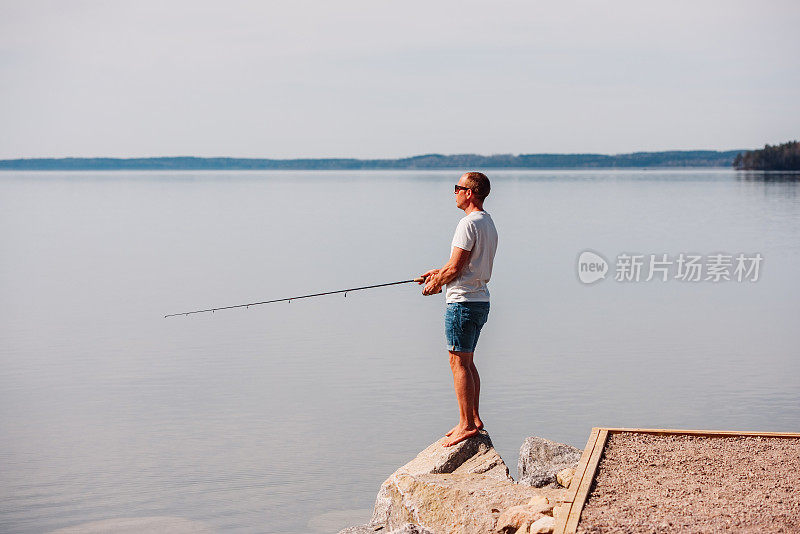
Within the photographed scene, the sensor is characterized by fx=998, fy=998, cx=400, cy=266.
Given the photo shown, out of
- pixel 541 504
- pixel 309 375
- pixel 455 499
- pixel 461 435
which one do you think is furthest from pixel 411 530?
pixel 309 375

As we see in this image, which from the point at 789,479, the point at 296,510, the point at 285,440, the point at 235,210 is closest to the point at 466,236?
the point at 789,479

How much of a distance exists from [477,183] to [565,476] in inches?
66.7

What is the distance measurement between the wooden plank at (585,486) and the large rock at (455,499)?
0.66 ft

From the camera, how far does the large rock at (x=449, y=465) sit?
557 centimetres

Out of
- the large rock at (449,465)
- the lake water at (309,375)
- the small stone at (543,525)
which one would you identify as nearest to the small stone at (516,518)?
the small stone at (543,525)

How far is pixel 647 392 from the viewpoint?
9.41m

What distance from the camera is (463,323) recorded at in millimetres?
5590

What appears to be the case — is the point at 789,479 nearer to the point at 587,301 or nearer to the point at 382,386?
the point at 382,386

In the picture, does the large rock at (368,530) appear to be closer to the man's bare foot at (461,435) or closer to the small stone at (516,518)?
the man's bare foot at (461,435)

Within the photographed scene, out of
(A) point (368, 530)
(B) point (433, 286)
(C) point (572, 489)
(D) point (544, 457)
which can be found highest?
(B) point (433, 286)

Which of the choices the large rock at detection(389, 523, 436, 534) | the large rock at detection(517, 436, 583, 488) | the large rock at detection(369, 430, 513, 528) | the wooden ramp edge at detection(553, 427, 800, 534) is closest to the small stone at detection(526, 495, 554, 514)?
the wooden ramp edge at detection(553, 427, 800, 534)

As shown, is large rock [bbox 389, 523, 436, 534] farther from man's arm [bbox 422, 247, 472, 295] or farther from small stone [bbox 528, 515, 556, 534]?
man's arm [bbox 422, 247, 472, 295]

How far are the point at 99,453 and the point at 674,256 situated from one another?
16502 millimetres

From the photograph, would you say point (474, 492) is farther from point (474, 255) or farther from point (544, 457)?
point (474, 255)
